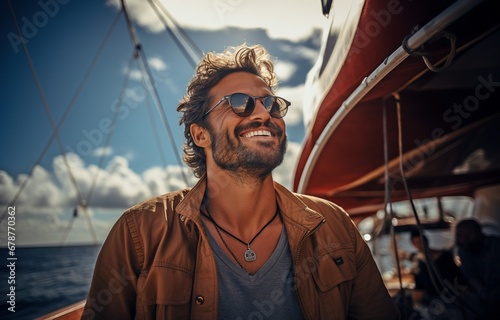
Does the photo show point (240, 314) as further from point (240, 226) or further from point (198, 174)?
point (198, 174)

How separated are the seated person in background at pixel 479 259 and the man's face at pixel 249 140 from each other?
9.79 ft

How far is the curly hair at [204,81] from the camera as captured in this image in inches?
96.8

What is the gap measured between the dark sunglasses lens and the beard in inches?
4.1

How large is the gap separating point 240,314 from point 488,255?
12.8ft

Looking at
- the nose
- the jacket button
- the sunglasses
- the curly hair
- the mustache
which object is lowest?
the jacket button

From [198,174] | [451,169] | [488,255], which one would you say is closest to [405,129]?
[488,255]

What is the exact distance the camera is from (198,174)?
8.58ft

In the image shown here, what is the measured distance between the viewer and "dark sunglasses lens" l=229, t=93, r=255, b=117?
2105 mm

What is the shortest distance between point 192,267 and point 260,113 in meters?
1.11

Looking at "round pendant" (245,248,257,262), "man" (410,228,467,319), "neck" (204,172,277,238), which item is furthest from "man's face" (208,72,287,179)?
"man" (410,228,467,319)

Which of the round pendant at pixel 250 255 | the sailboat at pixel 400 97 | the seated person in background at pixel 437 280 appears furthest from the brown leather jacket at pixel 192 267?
the seated person in background at pixel 437 280

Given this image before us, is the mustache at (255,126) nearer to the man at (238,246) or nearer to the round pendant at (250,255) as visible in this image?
the man at (238,246)

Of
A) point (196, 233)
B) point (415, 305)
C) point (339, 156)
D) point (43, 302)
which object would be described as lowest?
point (43, 302)

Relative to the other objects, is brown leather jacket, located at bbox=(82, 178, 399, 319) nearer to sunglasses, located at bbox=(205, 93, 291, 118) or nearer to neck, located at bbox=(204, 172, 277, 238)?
neck, located at bbox=(204, 172, 277, 238)
